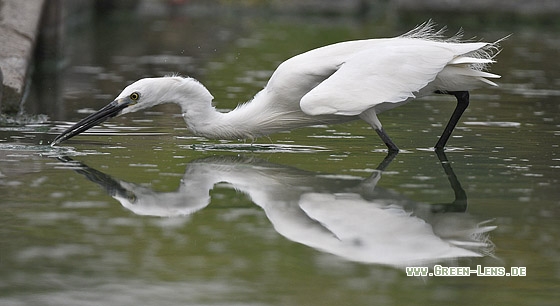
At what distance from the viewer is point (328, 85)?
8.37 metres

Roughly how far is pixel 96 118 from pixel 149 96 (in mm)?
494

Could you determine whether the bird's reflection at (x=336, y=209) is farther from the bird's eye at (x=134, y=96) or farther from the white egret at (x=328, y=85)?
the bird's eye at (x=134, y=96)

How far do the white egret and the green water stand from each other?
0.28 metres

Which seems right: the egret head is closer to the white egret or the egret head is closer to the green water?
the white egret

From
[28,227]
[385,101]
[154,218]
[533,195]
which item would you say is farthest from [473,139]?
[28,227]

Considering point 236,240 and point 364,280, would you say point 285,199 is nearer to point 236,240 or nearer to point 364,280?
point 236,240

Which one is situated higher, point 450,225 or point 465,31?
point 465,31

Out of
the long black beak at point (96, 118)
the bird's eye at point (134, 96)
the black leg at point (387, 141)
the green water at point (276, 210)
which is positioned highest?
the bird's eye at point (134, 96)

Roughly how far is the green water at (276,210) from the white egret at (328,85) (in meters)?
0.28

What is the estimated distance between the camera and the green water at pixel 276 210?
5.15 meters

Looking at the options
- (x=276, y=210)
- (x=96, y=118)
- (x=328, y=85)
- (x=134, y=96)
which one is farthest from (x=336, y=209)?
(x=96, y=118)

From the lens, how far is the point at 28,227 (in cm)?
622

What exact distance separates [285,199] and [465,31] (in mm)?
19774

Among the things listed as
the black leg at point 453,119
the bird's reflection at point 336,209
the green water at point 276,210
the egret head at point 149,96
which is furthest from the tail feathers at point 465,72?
the egret head at point 149,96
